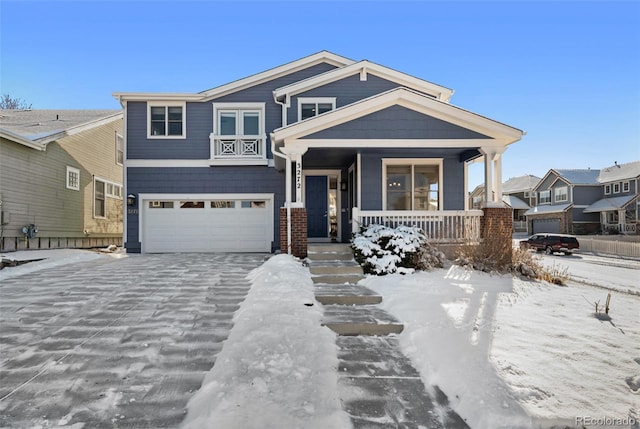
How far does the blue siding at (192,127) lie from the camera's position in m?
11.8

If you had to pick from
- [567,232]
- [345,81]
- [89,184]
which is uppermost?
[345,81]

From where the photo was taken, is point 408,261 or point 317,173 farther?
point 317,173

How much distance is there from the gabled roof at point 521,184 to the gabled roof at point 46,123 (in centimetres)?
4334

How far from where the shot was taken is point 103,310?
4996 mm

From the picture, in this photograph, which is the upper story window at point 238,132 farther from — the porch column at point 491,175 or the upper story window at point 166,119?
the porch column at point 491,175

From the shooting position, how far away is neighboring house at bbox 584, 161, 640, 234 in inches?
1142

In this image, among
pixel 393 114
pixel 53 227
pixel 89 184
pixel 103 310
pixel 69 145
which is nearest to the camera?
pixel 103 310

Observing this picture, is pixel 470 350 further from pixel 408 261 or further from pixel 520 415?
pixel 408 261

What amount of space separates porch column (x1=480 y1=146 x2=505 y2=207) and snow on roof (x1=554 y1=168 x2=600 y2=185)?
31.9 m

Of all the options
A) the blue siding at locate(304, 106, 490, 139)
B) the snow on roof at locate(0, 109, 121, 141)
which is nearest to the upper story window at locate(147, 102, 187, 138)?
the snow on roof at locate(0, 109, 121, 141)

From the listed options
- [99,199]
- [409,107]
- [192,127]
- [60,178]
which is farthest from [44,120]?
[409,107]

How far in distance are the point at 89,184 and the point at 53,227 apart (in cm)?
277

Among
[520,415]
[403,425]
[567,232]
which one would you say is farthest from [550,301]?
[567,232]

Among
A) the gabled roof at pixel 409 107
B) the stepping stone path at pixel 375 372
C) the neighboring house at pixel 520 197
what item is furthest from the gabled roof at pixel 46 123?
the neighboring house at pixel 520 197
